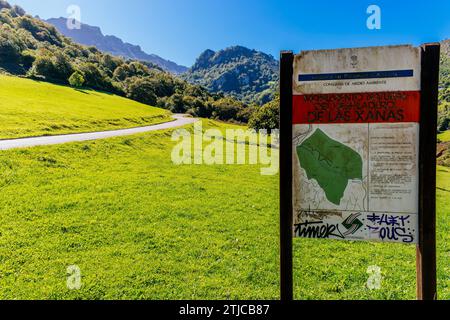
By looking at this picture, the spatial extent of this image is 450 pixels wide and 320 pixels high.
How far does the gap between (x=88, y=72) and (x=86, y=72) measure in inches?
20.6

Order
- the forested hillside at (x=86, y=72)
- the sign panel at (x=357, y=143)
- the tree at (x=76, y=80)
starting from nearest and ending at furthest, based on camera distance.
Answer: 1. the sign panel at (x=357, y=143)
2. the tree at (x=76, y=80)
3. the forested hillside at (x=86, y=72)

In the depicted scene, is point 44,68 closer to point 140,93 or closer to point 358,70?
point 140,93

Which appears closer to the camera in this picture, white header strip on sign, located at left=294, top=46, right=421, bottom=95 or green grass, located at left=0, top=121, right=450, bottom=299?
white header strip on sign, located at left=294, top=46, right=421, bottom=95

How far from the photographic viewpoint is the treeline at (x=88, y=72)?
3169 inches

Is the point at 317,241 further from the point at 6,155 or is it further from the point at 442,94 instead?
the point at 442,94

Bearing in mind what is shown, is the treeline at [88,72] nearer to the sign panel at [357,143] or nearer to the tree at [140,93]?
the tree at [140,93]

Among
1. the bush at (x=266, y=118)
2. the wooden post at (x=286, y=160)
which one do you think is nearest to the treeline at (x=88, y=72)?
the bush at (x=266, y=118)

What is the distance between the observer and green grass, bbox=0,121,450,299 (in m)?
6.69

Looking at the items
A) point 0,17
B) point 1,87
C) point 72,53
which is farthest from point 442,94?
point 0,17

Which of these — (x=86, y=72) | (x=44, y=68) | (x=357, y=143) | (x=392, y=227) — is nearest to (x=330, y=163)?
(x=357, y=143)

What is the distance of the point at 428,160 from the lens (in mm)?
4125

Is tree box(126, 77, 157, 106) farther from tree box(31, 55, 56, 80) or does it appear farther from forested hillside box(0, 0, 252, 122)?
tree box(31, 55, 56, 80)

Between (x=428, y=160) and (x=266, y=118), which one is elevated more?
(x=266, y=118)

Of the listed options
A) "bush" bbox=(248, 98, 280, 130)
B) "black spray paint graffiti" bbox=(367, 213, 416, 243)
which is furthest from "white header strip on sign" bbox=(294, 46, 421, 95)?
"bush" bbox=(248, 98, 280, 130)
